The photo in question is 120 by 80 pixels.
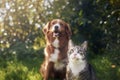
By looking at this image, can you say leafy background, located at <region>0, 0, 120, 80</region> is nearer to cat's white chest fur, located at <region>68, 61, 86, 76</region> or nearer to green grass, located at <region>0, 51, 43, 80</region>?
green grass, located at <region>0, 51, 43, 80</region>

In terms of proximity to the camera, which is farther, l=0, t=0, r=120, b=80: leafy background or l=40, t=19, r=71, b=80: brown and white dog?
l=0, t=0, r=120, b=80: leafy background

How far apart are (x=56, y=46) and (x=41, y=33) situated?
3.17 metres

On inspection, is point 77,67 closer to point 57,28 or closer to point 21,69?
point 57,28

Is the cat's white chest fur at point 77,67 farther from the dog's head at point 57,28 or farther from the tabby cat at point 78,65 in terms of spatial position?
the dog's head at point 57,28

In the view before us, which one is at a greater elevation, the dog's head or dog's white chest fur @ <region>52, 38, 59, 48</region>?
the dog's head

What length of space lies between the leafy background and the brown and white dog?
850 millimetres

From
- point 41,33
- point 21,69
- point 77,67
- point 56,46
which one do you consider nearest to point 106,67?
point 56,46

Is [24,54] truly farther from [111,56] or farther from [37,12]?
[111,56]

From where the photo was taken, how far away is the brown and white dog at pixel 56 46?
7.69 metres

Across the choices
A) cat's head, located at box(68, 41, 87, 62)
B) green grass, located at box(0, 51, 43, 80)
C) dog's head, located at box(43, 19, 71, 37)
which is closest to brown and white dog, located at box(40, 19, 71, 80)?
dog's head, located at box(43, 19, 71, 37)

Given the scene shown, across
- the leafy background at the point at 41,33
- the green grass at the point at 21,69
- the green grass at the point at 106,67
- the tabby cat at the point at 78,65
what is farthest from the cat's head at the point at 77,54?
the leafy background at the point at 41,33

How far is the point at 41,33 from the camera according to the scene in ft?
35.9

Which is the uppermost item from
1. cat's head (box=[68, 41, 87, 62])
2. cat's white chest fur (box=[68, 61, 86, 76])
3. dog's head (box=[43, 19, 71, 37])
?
dog's head (box=[43, 19, 71, 37])

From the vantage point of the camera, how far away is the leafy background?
29.7ft
